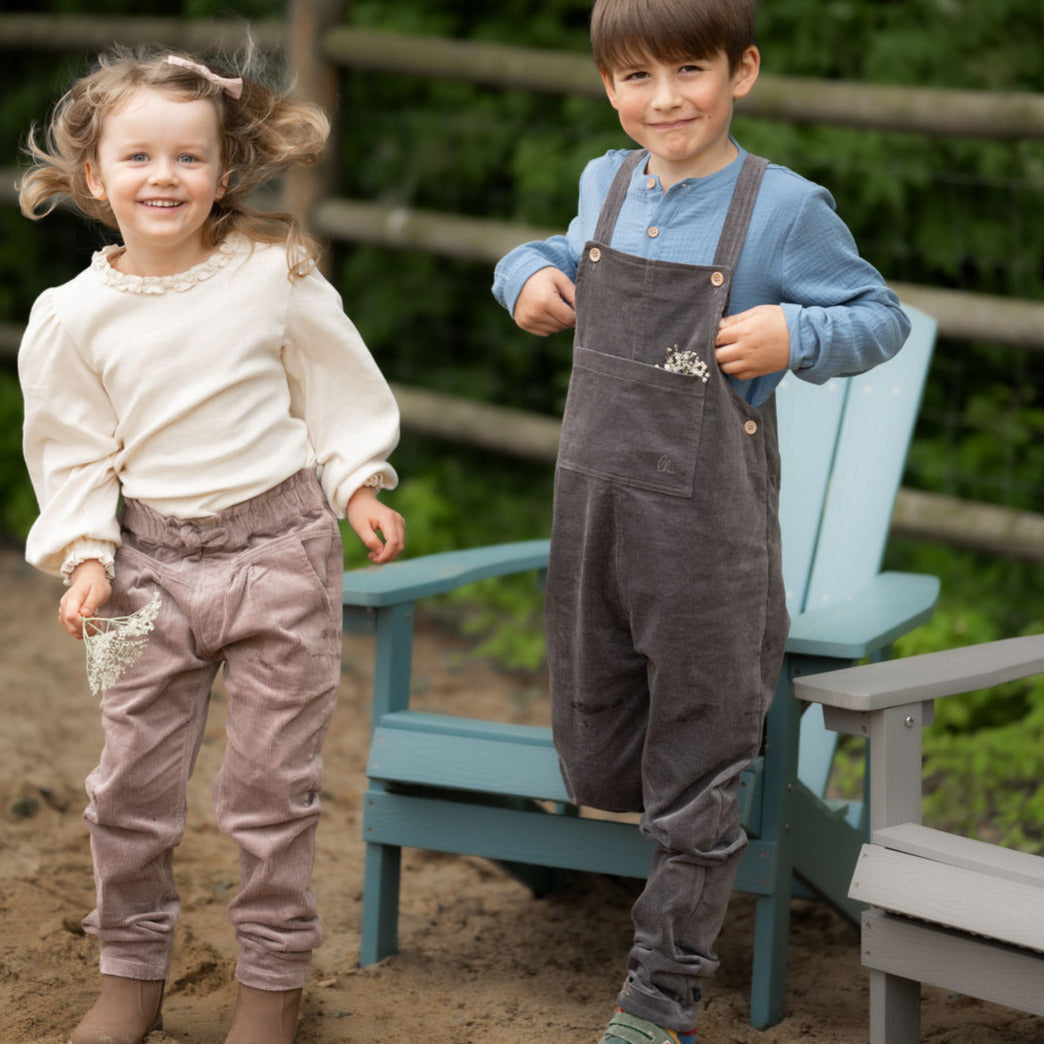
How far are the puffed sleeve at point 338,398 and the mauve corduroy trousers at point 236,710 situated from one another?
5 cm

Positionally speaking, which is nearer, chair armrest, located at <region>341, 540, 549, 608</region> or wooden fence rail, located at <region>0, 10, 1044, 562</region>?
chair armrest, located at <region>341, 540, 549, 608</region>

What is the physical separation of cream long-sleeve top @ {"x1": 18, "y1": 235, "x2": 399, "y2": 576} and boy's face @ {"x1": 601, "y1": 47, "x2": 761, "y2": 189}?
1.67 feet

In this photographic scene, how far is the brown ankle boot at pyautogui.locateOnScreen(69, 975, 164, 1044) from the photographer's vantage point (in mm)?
2176

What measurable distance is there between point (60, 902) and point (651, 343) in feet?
5.04

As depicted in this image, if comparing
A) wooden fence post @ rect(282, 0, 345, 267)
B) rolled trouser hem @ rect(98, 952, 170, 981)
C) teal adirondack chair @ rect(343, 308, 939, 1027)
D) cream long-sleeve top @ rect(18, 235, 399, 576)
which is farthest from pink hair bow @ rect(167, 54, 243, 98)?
wooden fence post @ rect(282, 0, 345, 267)

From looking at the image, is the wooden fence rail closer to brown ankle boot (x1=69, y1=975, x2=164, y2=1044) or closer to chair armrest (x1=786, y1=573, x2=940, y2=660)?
chair armrest (x1=786, y1=573, x2=940, y2=660)

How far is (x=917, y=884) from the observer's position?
6.49 feet

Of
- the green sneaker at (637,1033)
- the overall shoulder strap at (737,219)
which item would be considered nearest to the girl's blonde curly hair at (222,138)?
the overall shoulder strap at (737,219)

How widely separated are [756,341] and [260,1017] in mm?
1183

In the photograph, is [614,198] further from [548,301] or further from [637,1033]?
[637,1033]

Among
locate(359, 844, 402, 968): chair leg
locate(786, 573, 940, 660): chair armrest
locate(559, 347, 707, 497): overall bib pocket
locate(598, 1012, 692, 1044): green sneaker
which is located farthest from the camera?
locate(359, 844, 402, 968): chair leg

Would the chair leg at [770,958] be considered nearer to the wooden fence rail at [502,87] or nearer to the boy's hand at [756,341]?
the boy's hand at [756,341]

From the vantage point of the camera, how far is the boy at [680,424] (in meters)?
1.99

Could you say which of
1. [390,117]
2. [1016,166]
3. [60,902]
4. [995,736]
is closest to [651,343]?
[60,902]
